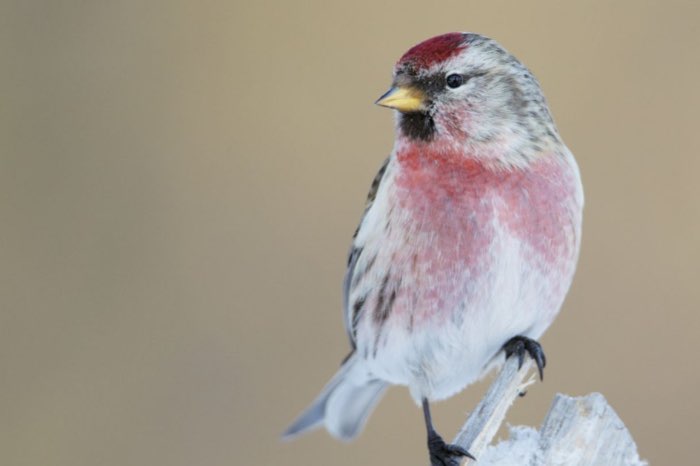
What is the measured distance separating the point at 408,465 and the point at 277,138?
1458 mm

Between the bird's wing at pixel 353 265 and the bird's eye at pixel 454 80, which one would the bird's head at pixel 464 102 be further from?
the bird's wing at pixel 353 265

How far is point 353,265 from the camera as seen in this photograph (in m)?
3.29

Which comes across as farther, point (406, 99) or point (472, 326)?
point (472, 326)

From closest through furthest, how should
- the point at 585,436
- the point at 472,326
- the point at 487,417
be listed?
the point at 585,436, the point at 487,417, the point at 472,326

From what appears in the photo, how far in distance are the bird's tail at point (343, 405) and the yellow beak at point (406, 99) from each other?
92 centimetres

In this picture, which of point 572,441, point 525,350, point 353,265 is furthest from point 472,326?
point 572,441

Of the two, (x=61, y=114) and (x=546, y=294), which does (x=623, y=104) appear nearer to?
(x=546, y=294)

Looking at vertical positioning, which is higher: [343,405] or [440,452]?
[440,452]

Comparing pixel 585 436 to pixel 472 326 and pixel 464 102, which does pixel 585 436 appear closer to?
pixel 472 326

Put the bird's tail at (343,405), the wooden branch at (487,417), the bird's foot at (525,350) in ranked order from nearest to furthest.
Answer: the wooden branch at (487,417) < the bird's foot at (525,350) < the bird's tail at (343,405)

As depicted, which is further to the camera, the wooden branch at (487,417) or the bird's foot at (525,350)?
the bird's foot at (525,350)

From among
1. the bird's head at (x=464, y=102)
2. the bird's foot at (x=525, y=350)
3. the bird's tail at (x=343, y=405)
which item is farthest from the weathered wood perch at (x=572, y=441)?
the bird's tail at (x=343, y=405)

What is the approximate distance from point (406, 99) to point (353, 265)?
601 mm

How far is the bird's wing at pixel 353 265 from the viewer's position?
3.21 metres
